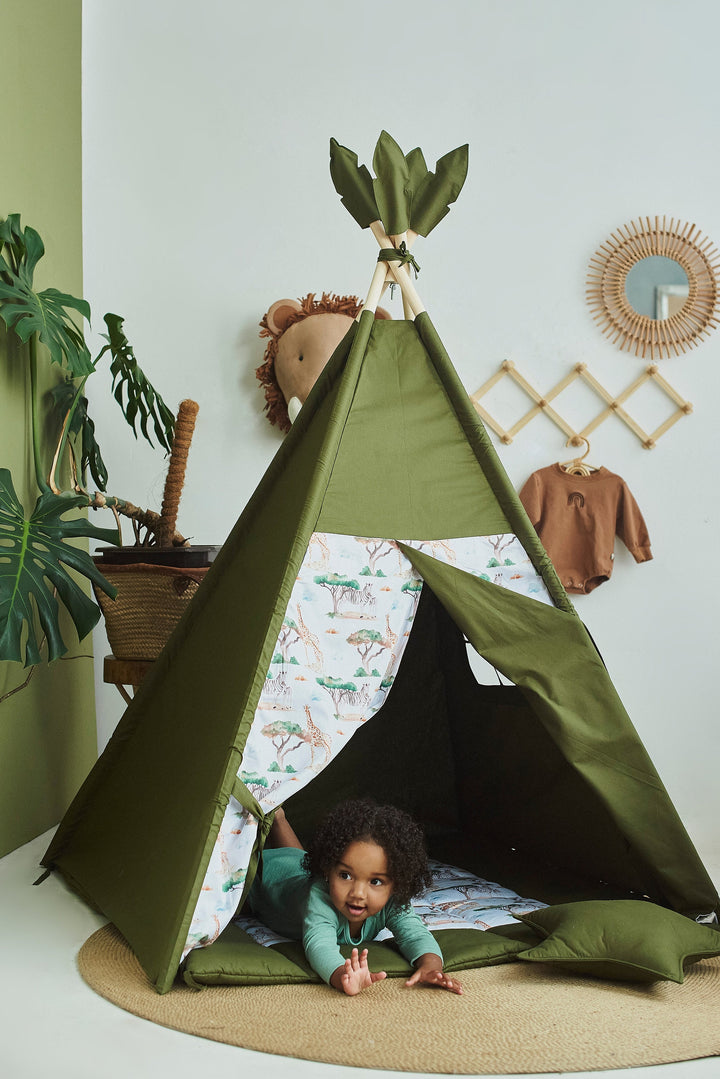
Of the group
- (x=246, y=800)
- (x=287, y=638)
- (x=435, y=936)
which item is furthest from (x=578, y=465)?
(x=246, y=800)

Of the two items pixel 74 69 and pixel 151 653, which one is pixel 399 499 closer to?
pixel 151 653

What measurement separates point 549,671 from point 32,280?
1771 mm

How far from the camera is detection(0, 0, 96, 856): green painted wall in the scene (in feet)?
8.76

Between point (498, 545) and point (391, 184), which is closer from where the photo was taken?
point (498, 545)

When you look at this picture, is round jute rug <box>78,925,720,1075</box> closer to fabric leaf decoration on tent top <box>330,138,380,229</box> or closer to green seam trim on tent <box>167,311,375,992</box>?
green seam trim on tent <box>167,311,375,992</box>

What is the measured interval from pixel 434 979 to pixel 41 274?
7.40 feet

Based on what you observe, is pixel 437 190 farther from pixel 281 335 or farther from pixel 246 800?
pixel 246 800

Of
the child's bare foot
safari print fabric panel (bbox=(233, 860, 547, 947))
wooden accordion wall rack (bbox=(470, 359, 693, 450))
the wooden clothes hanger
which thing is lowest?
→ safari print fabric panel (bbox=(233, 860, 547, 947))

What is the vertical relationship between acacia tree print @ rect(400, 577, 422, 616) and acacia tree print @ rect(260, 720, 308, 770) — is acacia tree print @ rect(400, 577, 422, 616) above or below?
above

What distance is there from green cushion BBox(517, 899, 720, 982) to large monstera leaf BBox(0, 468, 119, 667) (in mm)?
1232

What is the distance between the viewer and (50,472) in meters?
2.78

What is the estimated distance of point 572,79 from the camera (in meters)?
3.27

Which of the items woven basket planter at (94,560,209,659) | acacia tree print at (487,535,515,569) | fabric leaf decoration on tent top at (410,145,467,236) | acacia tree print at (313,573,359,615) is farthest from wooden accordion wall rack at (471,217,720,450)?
acacia tree print at (313,573,359,615)

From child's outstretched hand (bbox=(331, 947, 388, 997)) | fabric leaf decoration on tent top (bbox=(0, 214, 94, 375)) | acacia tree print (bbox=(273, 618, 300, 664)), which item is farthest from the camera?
fabric leaf decoration on tent top (bbox=(0, 214, 94, 375))
